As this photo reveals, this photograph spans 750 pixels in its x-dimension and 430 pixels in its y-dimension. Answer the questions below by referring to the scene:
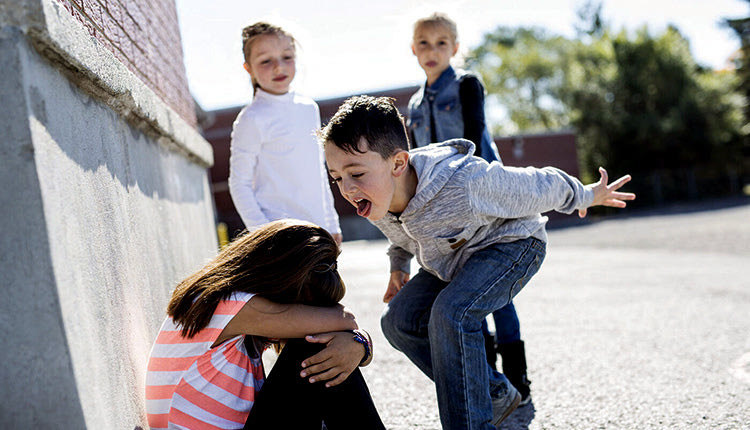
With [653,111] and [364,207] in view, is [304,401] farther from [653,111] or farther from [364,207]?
[653,111]

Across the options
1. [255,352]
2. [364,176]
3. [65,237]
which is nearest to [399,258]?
[364,176]

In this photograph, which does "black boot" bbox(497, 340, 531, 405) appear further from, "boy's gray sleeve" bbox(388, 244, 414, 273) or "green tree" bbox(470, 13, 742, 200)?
"green tree" bbox(470, 13, 742, 200)

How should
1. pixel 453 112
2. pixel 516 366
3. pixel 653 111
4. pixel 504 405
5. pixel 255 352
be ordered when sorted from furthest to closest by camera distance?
pixel 653 111
pixel 453 112
pixel 516 366
pixel 504 405
pixel 255 352

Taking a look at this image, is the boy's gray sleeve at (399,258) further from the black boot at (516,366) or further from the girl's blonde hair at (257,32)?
the girl's blonde hair at (257,32)

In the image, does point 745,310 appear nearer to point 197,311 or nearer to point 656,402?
point 656,402

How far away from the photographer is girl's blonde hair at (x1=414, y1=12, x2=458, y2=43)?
382 cm

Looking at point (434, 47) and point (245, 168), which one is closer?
point (245, 168)

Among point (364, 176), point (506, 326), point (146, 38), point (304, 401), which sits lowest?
point (506, 326)

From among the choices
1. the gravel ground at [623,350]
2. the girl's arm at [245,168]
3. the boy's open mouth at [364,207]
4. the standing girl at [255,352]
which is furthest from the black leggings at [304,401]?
the girl's arm at [245,168]

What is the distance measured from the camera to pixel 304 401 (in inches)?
85.9

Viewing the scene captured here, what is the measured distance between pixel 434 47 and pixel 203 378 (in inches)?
93.1

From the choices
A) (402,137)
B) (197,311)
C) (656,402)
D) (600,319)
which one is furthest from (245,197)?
(600,319)

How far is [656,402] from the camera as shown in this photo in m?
3.29

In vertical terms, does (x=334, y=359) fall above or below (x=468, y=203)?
below
